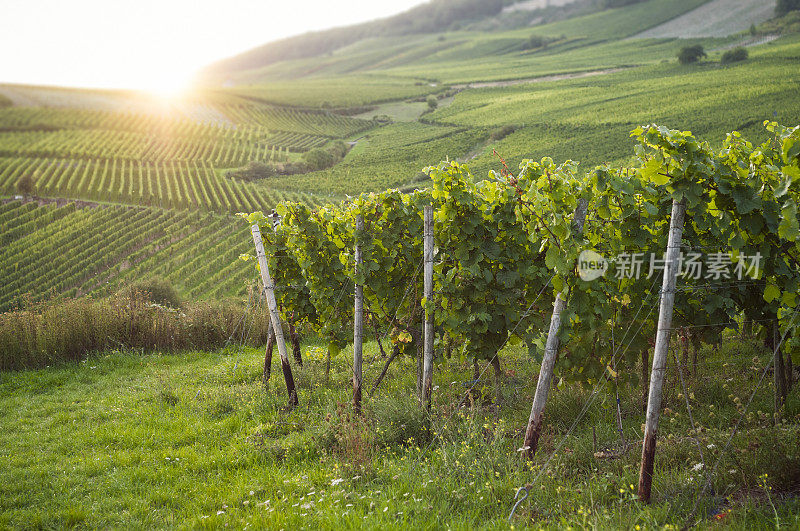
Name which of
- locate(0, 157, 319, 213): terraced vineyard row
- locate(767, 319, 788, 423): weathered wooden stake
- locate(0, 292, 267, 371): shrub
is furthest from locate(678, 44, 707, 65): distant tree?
locate(767, 319, 788, 423): weathered wooden stake

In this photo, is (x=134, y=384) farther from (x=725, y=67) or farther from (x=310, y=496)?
(x=725, y=67)

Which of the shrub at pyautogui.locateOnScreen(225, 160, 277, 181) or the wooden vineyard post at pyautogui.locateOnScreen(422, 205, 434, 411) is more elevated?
the shrub at pyautogui.locateOnScreen(225, 160, 277, 181)

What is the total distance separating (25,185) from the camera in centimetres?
4200

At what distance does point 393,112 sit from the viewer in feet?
273

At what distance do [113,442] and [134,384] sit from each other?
2.79 meters

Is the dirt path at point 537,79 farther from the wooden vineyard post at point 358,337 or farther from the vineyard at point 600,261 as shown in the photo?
the wooden vineyard post at point 358,337

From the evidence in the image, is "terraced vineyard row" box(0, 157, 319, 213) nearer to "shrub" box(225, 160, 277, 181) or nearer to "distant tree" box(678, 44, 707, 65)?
"shrub" box(225, 160, 277, 181)

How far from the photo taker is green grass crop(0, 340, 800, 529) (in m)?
A: 3.81

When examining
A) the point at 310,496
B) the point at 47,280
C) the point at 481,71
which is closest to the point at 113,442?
the point at 310,496

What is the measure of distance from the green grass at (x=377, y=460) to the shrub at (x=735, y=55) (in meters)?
60.1

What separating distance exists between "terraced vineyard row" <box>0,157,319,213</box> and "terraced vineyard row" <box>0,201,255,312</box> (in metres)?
2.89

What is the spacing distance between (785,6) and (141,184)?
79.5 meters

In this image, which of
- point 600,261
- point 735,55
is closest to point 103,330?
point 600,261

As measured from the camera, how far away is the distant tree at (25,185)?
41.5 meters
